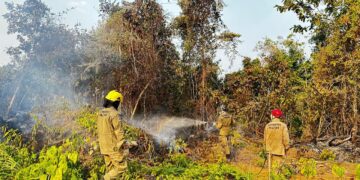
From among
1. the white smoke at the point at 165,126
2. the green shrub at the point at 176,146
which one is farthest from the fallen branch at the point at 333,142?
the green shrub at the point at 176,146

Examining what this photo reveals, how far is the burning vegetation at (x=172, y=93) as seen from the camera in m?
7.64

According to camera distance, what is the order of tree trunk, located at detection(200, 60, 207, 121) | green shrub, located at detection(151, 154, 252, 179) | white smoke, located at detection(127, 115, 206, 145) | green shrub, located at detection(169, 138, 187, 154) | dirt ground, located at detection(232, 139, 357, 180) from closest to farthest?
green shrub, located at detection(151, 154, 252, 179) → dirt ground, located at detection(232, 139, 357, 180) → green shrub, located at detection(169, 138, 187, 154) → white smoke, located at detection(127, 115, 206, 145) → tree trunk, located at detection(200, 60, 207, 121)

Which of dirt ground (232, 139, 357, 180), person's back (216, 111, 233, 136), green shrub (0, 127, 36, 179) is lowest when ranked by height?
dirt ground (232, 139, 357, 180)

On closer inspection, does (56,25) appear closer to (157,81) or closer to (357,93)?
(157,81)

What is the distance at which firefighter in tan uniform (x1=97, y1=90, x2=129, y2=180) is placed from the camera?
18.5ft

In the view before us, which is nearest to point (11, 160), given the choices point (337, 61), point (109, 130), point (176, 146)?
point (109, 130)

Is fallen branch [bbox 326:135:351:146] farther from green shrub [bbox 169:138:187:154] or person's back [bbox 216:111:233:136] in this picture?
green shrub [bbox 169:138:187:154]

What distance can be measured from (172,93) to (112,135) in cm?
837

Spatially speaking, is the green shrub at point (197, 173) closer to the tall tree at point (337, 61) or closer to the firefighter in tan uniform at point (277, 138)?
the firefighter in tan uniform at point (277, 138)

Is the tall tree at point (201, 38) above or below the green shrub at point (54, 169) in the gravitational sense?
above

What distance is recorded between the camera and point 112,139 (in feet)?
18.7

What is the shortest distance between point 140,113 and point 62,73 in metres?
6.08

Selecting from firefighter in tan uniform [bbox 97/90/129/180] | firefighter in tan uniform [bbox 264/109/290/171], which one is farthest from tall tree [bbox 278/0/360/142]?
firefighter in tan uniform [bbox 97/90/129/180]

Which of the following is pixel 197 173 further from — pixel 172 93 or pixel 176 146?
pixel 172 93
